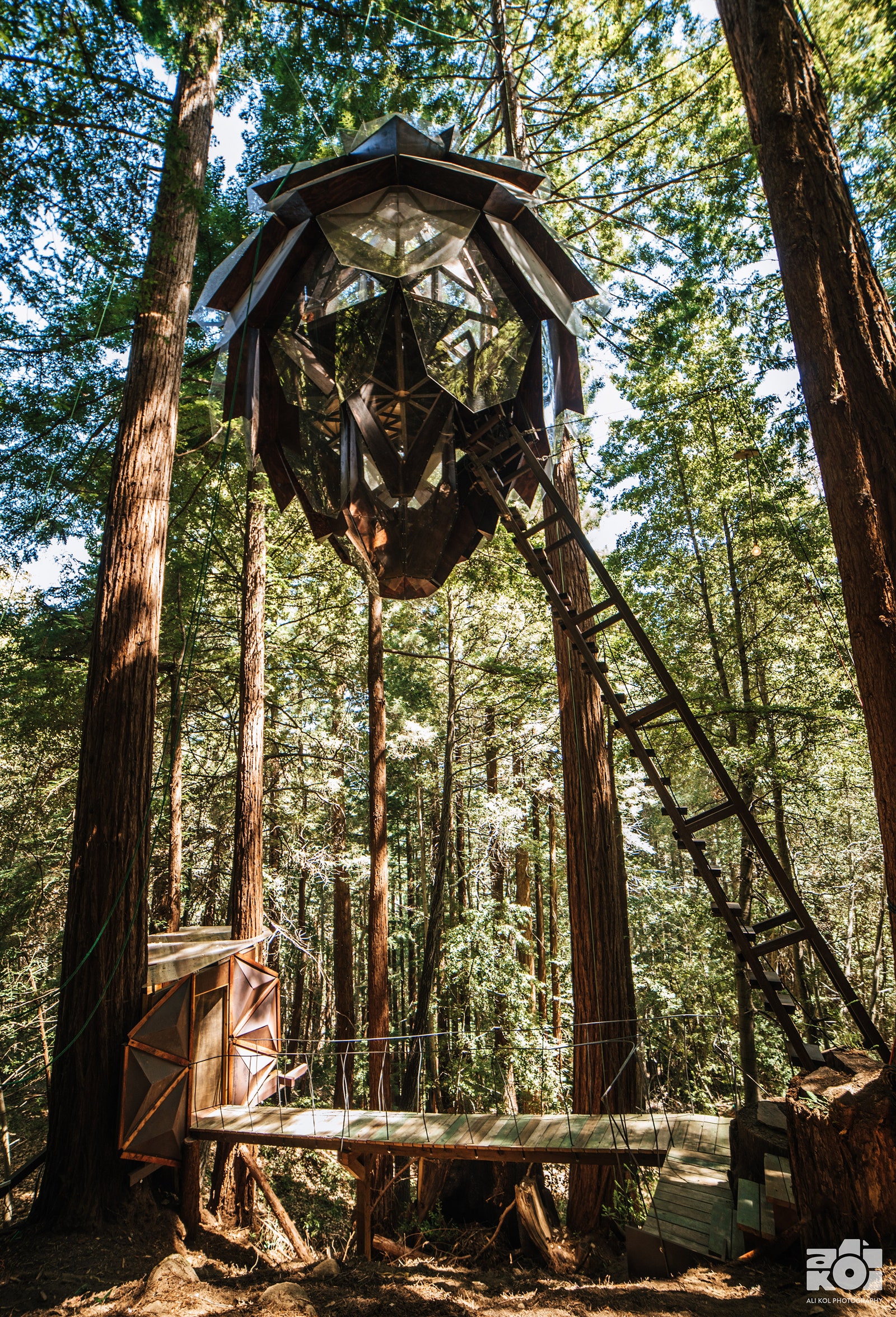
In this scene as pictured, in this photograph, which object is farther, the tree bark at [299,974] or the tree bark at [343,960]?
the tree bark at [299,974]

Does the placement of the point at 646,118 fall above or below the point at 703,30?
below

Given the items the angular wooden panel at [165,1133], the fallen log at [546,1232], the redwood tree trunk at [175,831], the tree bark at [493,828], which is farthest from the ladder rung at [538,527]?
the tree bark at [493,828]

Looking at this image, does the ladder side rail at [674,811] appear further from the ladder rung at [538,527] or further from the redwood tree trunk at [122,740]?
the redwood tree trunk at [122,740]

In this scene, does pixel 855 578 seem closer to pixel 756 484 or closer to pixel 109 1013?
pixel 109 1013

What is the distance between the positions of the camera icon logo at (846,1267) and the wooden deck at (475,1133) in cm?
87

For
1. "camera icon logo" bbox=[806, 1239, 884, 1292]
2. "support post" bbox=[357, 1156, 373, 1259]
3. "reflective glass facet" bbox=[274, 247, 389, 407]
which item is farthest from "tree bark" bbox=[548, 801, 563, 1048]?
"reflective glass facet" bbox=[274, 247, 389, 407]

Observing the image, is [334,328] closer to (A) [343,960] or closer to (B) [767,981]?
(B) [767,981]

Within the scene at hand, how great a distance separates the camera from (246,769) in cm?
788

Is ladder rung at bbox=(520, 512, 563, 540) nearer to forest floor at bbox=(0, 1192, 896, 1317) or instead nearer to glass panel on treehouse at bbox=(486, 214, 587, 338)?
glass panel on treehouse at bbox=(486, 214, 587, 338)

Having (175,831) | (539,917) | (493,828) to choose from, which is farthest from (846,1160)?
(539,917)

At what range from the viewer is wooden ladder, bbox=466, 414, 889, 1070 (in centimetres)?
375

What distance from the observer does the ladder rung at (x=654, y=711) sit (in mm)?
4238

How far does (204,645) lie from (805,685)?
937 cm

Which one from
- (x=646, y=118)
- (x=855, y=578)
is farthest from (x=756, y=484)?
(x=855, y=578)
